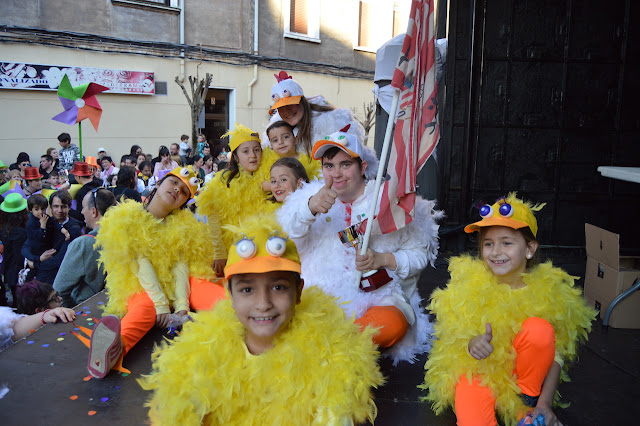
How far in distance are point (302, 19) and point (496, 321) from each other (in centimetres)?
1607

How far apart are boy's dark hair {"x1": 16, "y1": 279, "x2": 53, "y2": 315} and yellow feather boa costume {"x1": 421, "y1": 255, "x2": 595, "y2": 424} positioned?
109 inches

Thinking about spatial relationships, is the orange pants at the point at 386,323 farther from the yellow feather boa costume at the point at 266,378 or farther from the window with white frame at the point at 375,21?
the window with white frame at the point at 375,21

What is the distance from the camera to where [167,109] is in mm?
13984

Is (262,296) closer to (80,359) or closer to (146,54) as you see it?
(80,359)

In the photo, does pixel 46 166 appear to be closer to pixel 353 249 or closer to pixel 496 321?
pixel 353 249

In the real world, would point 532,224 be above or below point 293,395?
above

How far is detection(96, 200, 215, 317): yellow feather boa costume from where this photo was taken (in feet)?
11.1

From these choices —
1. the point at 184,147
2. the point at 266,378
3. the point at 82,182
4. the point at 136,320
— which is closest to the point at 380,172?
the point at 266,378

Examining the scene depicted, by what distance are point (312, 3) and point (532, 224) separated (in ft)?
52.5

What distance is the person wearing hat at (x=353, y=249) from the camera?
2.94 meters

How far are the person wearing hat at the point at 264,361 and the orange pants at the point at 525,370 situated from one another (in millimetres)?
530

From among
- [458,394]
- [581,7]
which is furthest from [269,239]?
[581,7]

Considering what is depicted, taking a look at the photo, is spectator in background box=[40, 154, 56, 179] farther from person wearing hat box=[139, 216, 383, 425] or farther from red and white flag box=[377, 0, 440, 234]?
person wearing hat box=[139, 216, 383, 425]

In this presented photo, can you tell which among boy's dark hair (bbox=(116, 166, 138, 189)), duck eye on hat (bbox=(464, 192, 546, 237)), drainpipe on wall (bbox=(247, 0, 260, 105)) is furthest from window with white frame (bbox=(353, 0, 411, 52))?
duck eye on hat (bbox=(464, 192, 546, 237))
